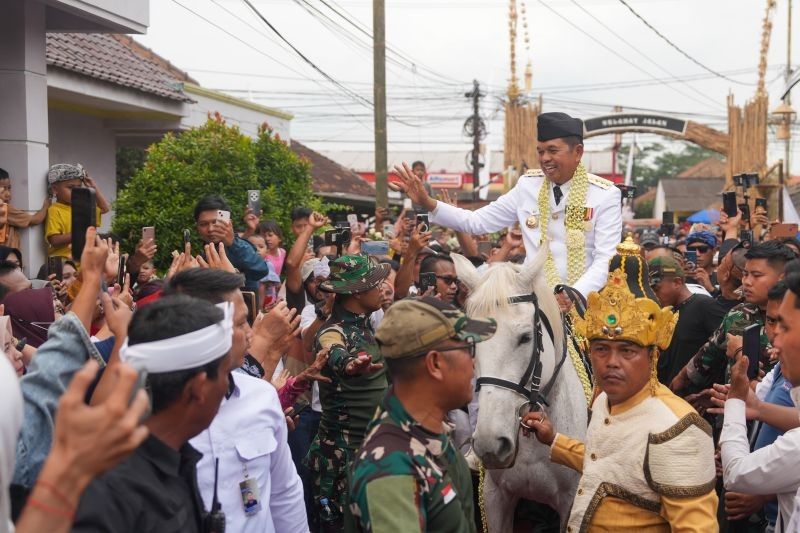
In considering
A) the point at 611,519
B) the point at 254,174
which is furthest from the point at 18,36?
the point at 611,519

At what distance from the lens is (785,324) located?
13.0ft

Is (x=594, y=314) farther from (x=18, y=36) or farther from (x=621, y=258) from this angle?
(x=18, y=36)

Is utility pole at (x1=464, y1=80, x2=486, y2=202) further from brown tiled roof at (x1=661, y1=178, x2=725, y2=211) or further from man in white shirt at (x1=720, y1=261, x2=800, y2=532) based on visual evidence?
man in white shirt at (x1=720, y1=261, x2=800, y2=532)

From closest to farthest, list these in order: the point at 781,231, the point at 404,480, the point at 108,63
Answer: the point at 404,480, the point at 781,231, the point at 108,63

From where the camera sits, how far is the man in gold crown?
3.83m

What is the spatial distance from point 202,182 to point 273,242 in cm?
156

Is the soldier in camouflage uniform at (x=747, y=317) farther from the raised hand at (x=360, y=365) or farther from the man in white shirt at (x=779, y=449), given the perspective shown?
the raised hand at (x=360, y=365)

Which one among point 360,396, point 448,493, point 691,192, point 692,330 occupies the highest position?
point 691,192

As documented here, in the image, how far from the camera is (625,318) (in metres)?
4.11

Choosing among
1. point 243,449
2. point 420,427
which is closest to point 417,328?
point 420,427

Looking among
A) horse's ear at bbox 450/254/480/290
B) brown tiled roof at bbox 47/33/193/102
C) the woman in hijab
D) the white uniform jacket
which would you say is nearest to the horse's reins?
horse's ear at bbox 450/254/480/290

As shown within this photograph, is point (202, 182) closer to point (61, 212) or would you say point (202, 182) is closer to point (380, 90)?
point (61, 212)

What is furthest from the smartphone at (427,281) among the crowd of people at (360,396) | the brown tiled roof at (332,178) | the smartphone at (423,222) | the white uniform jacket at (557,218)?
the brown tiled roof at (332,178)

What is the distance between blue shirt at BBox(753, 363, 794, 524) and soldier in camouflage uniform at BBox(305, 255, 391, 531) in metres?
2.21
